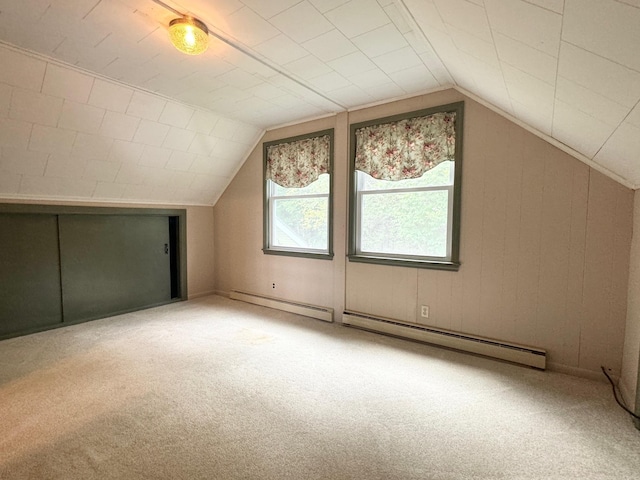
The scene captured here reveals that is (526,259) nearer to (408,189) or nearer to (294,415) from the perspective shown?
(408,189)

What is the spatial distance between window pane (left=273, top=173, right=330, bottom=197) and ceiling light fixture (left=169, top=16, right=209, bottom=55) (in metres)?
Result: 1.98

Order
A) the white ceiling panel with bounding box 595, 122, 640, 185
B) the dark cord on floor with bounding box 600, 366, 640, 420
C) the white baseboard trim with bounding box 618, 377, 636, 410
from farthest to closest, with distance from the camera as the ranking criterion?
1. the white baseboard trim with bounding box 618, 377, 636, 410
2. the dark cord on floor with bounding box 600, 366, 640, 420
3. the white ceiling panel with bounding box 595, 122, 640, 185

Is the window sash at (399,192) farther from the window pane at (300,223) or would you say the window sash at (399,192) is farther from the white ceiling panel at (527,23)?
the white ceiling panel at (527,23)

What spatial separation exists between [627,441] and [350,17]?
2.88 meters

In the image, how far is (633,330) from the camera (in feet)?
6.57

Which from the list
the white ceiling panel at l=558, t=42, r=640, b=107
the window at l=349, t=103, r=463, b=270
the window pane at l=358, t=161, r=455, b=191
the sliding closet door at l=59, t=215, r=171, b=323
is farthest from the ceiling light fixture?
the sliding closet door at l=59, t=215, r=171, b=323

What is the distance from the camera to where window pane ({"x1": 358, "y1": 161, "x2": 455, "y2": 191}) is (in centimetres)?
289

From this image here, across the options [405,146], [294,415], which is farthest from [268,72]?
[294,415]

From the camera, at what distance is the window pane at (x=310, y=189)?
373cm

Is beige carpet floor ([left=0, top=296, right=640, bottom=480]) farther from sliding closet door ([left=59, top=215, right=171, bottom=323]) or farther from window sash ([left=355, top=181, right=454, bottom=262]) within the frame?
window sash ([left=355, top=181, right=454, bottom=262])

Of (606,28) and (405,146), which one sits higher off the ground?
(405,146)

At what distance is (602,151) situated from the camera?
6.21ft

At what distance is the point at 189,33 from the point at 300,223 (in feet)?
7.94

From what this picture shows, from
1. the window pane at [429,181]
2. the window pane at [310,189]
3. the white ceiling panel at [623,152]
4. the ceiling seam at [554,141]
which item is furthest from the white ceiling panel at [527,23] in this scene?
the window pane at [310,189]
